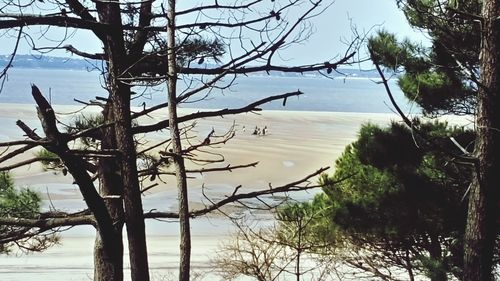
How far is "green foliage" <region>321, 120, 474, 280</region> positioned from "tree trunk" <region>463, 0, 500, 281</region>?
238cm

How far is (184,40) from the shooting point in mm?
3428

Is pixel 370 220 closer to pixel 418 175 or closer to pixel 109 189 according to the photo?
pixel 418 175

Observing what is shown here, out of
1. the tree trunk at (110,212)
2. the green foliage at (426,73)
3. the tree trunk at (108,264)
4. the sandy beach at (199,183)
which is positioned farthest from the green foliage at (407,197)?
the tree trunk at (108,264)

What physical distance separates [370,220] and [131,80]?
534 centimetres

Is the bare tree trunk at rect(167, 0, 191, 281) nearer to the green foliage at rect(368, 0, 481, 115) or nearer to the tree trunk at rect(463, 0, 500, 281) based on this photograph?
the tree trunk at rect(463, 0, 500, 281)

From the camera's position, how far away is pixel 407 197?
7578 mm

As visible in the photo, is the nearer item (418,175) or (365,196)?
(418,175)

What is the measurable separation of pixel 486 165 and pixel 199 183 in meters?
19.0

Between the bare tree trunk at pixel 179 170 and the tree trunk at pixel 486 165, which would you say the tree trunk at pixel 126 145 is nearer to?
the bare tree trunk at pixel 179 170

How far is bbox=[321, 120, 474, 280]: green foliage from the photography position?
718cm

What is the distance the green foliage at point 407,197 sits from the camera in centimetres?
718

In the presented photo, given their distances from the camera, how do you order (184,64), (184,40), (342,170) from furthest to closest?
(342,170)
(184,64)
(184,40)

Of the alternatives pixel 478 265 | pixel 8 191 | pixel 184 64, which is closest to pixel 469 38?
pixel 478 265

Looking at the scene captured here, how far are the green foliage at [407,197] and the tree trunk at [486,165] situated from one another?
2.38 metres
